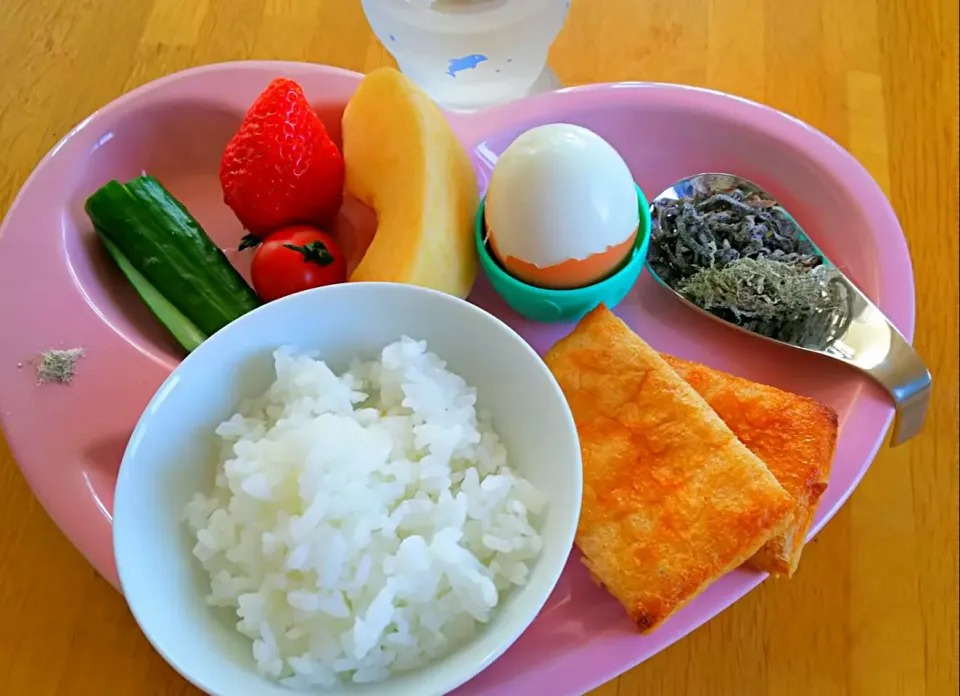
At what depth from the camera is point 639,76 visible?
1621 millimetres

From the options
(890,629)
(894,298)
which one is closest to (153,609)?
(890,629)

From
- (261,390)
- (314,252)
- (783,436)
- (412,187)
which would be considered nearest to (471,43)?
(412,187)

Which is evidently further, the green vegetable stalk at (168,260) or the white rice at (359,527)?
the green vegetable stalk at (168,260)

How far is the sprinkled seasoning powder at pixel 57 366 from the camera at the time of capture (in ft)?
3.88

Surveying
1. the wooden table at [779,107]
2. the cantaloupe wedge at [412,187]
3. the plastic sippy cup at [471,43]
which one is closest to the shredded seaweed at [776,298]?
the wooden table at [779,107]

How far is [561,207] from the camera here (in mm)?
1108

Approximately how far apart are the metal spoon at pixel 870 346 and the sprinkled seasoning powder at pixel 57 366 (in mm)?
961

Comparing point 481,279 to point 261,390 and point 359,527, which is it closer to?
point 261,390

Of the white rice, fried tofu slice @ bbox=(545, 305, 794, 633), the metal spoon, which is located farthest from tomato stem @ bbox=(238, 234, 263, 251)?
the metal spoon

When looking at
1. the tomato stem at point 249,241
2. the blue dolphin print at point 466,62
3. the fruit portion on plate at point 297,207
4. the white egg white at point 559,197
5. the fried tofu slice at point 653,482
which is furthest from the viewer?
the blue dolphin print at point 466,62

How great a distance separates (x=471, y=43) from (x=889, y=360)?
94 centimetres

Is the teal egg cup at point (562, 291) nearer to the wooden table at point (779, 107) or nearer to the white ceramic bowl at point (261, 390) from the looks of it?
the white ceramic bowl at point (261, 390)

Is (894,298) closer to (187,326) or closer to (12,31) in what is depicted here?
(187,326)

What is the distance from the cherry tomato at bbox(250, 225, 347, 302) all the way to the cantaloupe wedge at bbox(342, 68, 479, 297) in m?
0.07
